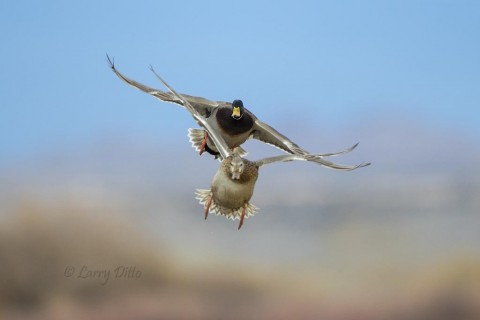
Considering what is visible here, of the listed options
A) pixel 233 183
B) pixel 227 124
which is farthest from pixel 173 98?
pixel 233 183

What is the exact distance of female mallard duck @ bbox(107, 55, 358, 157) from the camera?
10.9m

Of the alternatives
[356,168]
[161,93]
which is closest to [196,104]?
[161,93]

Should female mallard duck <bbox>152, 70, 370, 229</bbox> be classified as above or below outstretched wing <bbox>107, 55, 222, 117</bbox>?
below

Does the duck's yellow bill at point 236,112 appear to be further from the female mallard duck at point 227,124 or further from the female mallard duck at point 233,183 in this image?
the female mallard duck at point 233,183

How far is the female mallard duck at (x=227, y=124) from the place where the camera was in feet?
35.7

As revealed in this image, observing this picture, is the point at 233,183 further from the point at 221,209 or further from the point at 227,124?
the point at 227,124

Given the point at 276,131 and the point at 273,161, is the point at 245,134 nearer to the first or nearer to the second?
the point at 276,131

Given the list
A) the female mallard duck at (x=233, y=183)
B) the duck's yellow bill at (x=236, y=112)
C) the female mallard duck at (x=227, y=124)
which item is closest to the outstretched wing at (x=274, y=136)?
the female mallard duck at (x=227, y=124)

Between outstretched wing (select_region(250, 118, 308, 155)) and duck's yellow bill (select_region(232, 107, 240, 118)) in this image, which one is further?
outstretched wing (select_region(250, 118, 308, 155))

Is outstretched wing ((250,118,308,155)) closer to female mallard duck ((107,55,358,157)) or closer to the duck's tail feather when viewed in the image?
female mallard duck ((107,55,358,157))

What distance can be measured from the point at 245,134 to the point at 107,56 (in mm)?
2266

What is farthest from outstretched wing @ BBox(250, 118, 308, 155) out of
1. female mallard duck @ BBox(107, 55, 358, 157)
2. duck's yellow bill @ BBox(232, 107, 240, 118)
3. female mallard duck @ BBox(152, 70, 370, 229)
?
female mallard duck @ BBox(152, 70, 370, 229)

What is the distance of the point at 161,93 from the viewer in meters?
10.9

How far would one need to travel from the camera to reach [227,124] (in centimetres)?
1089
